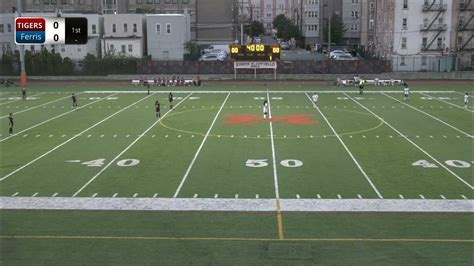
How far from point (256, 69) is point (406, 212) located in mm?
45901

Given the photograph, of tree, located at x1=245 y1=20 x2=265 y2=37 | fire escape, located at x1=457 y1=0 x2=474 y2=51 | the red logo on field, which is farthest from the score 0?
tree, located at x1=245 y1=20 x2=265 y2=37

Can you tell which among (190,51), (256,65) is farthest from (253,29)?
(256,65)

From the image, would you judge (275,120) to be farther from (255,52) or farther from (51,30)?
(51,30)

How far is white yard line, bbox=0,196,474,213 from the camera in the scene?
639 inches

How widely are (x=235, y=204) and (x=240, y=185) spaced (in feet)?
7.13

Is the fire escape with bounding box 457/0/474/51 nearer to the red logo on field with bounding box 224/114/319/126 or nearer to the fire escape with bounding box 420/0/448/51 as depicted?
the fire escape with bounding box 420/0/448/51

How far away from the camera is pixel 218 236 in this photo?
1405cm

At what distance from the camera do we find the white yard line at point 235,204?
16234mm

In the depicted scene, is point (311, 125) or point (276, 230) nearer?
point (276, 230)

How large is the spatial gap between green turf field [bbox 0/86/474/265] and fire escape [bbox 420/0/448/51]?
27.3 meters

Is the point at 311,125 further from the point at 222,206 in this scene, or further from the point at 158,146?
the point at 222,206

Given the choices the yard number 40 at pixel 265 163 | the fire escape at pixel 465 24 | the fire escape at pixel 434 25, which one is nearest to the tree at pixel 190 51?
the fire escape at pixel 434 25

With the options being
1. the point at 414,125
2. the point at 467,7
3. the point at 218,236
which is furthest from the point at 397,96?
the point at 218,236

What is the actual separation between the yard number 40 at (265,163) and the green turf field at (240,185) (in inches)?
4.5
